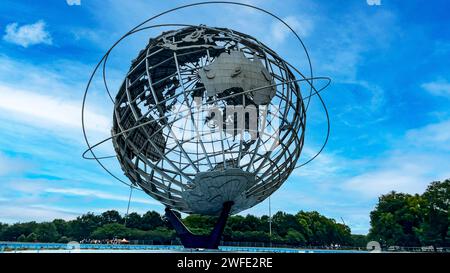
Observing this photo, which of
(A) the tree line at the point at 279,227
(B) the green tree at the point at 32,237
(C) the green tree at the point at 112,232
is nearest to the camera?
(A) the tree line at the point at 279,227

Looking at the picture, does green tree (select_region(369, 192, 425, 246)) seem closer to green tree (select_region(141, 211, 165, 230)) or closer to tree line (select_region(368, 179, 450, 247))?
tree line (select_region(368, 179, 450, 247))

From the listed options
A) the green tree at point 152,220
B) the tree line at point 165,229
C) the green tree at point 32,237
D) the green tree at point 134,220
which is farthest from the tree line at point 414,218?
the green tree at point 32,237

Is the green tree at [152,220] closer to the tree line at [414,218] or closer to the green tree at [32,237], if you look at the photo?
the green tree at [32,237]

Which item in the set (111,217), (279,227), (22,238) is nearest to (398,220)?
(279,227)

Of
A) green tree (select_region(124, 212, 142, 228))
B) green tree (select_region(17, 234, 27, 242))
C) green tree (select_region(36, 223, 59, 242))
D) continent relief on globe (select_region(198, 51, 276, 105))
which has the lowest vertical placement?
green tree (select_region(17, 234, 27, 242))

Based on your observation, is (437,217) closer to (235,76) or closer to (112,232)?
(235,76)

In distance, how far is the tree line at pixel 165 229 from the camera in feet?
171

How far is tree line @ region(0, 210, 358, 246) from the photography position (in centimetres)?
5203

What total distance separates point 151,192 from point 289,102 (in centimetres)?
836

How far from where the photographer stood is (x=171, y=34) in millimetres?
19562

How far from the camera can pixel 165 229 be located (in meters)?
54.5

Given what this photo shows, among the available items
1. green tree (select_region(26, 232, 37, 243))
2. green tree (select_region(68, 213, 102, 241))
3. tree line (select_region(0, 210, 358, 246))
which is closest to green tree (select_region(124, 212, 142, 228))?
tree line (select_region(0, 210, 358, 246))

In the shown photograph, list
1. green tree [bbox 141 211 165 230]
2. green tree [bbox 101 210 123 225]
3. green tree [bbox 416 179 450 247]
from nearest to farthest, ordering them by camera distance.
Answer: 1. green tree [bbox 416 179 450 247]
2. green tree [bbox 141 211 165 230]
3. green tree [bbox 101 210 123 225]
